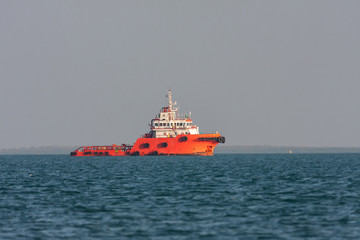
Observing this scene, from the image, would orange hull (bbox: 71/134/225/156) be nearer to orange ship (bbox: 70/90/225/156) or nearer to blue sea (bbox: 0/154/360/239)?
orange ship (bbox: 70/90/225/156)

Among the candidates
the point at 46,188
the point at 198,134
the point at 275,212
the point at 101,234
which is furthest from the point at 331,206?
the point at 198,134

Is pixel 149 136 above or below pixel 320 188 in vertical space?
above

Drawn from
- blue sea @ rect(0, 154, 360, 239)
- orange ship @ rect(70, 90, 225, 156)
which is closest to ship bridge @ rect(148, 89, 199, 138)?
orange ship @ rect(70, 90, 225, 156)

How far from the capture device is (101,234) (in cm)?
2270

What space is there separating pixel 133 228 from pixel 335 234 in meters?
8.47

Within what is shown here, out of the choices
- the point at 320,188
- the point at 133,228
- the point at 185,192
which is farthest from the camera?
the point at 320,188

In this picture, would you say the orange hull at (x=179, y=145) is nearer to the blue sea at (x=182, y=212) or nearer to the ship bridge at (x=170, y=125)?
the ship bridge at (x=170, y=125)

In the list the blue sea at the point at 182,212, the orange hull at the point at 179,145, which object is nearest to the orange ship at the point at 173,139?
the orange hull at the point at 179,145

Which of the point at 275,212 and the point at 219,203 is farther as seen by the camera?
the point at 219,203

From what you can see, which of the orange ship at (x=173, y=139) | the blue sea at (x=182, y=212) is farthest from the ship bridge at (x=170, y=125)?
the blue sea at (x=182, y=212)

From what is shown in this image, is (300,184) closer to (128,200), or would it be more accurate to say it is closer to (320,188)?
→ (320,188)

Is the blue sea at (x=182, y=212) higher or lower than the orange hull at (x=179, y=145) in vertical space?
lower

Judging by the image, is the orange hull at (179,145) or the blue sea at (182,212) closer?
the blue sea at (182,212)

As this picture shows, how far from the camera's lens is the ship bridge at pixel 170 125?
120m
